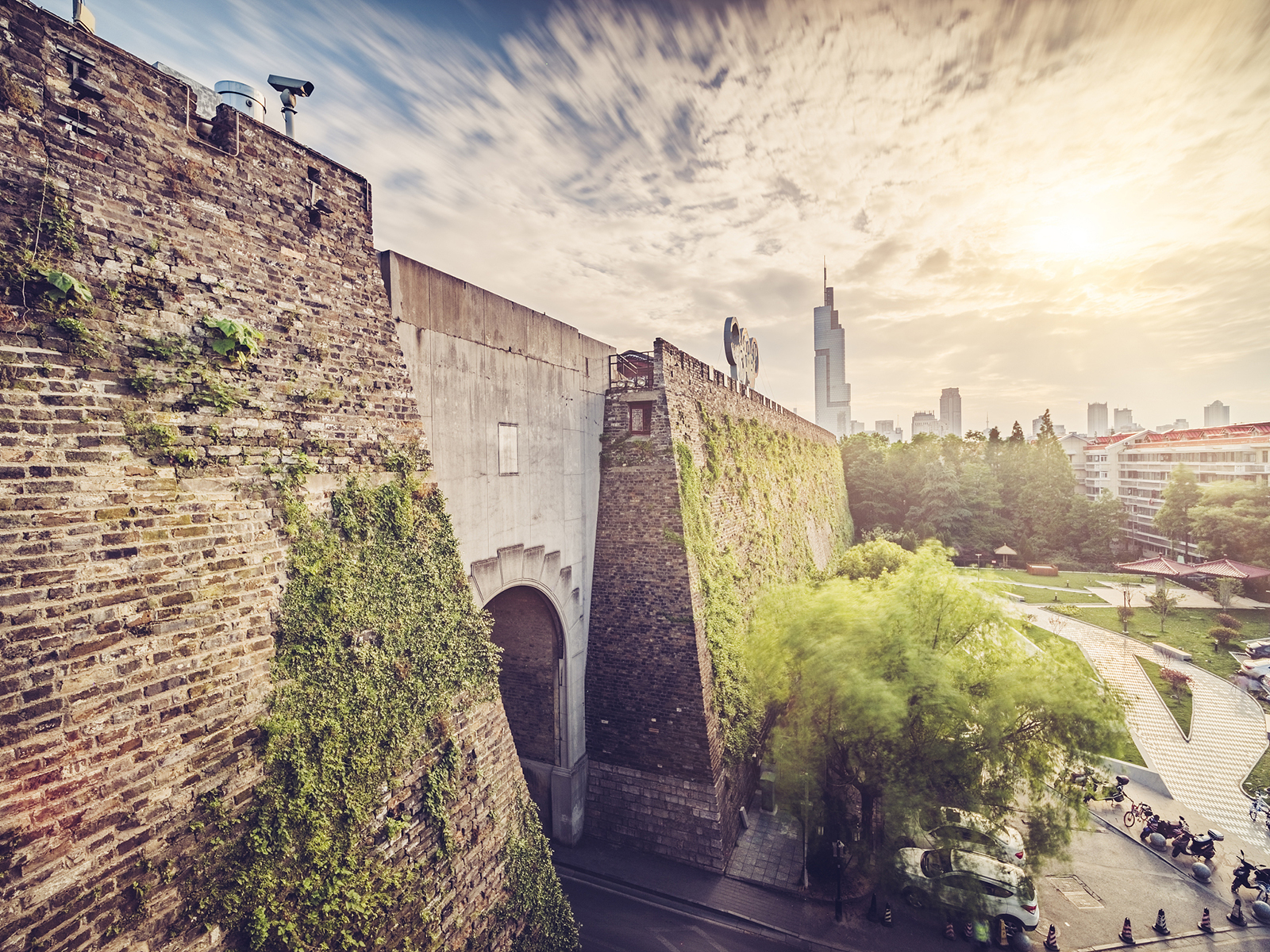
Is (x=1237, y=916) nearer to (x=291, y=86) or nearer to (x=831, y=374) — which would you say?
(x=291, y=86)

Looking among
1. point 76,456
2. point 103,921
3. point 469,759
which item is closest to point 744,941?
point 469,759

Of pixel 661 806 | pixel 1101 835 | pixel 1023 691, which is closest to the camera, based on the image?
pixel 1023 691

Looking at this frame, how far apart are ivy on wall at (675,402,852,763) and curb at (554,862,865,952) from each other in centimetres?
303

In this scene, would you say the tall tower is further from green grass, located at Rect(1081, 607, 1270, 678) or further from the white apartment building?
green grass, located at Rect(1081, 607, 1270, 678)

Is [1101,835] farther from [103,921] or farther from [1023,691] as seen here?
[103,921]

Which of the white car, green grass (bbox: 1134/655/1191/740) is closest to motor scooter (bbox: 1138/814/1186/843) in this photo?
the white car

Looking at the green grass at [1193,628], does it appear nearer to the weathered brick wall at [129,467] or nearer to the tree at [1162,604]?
the tree at [1162,604]

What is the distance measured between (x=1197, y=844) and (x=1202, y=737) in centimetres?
808

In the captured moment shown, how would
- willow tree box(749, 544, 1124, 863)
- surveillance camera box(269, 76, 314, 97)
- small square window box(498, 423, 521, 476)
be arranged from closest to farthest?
surveillance camera box(269, 76, 314, 97)
willow tree box(749, 544, 1124, 863)
small square window box(498, 423, 521, 476)

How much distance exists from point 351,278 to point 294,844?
568 centimetres

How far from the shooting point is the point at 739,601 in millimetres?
14617

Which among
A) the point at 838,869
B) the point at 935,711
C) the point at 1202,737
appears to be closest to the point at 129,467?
the point at 935,711

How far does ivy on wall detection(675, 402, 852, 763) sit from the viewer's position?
504 inches

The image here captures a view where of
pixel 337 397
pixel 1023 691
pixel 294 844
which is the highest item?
pixel 337 397
